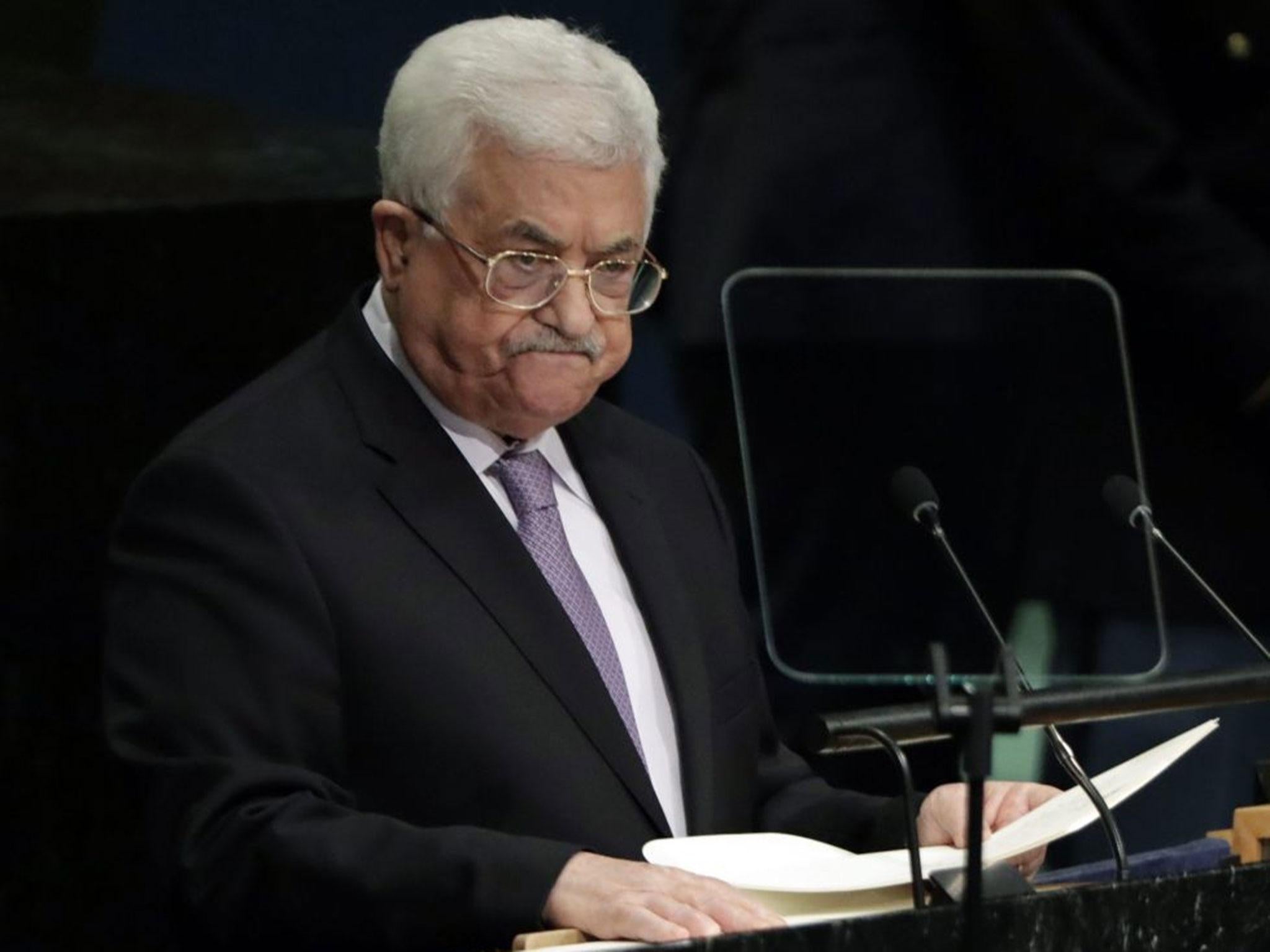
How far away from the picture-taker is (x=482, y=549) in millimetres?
2297

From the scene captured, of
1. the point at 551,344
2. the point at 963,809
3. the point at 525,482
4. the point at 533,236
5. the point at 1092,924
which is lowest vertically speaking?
the point at 963,809

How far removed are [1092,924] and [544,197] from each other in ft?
3.33

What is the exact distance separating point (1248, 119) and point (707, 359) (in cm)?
87

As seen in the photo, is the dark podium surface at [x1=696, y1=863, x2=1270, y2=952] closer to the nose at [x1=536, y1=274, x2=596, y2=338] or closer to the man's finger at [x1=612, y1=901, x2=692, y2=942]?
the man's finger at [x1=612, y1=901, x2=692, y2=942]

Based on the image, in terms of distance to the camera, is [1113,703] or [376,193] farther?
[376,193]

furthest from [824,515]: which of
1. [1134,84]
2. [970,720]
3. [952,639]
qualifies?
[970,720]

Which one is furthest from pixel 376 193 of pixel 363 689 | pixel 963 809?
pixel 963 809

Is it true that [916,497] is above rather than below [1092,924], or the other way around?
above

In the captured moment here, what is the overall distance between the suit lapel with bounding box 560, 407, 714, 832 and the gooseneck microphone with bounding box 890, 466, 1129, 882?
10.9 inches

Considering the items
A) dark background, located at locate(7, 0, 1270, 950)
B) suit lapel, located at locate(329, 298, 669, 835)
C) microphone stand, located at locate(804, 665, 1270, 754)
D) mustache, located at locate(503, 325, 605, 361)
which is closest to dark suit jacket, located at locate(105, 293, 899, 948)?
suit lapel, located at locate(329, 298, 669, 835)

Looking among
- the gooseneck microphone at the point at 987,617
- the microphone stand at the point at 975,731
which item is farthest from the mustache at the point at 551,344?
the microphone stand at the point at 975,731

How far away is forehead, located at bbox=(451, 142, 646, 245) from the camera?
7.58 feet

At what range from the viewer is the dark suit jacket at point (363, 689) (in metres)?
2.02

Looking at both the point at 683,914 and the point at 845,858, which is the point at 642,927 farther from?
the point at 845,858
